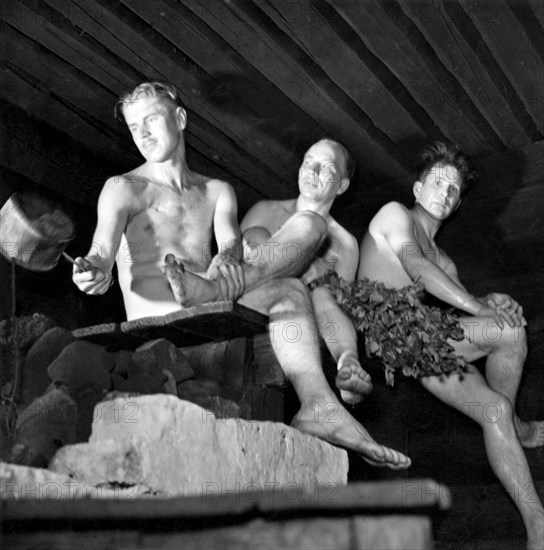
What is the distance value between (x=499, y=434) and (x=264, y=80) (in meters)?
2.09

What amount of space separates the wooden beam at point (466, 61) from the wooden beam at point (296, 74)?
58 cm

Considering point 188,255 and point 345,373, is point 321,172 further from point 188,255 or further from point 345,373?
point 345,373

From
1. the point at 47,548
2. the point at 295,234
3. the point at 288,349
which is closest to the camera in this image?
the point at 47,548

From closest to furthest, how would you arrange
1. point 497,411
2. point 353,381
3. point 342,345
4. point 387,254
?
1. point 353,381
2. point 342,345
3. point 497,411
4. point 387,254

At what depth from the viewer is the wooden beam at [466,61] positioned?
412cm

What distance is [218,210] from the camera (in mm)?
3932

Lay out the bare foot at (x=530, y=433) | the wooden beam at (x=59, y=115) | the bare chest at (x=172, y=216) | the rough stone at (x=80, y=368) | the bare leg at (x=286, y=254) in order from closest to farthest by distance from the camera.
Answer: the rough stone at (x=80, y=368) < the bare leg at (x=286, y=254) < the bare chest at (x=172, y=216) < the wooden beam at (x=59, y=115) < the bare foot at (x=530, y=433)

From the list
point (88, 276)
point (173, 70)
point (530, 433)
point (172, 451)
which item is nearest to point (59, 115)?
point (173, 70)

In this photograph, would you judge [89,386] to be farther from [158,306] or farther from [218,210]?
[218,210]

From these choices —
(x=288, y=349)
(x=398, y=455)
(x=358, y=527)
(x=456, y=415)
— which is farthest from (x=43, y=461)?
(x=456, y=415)

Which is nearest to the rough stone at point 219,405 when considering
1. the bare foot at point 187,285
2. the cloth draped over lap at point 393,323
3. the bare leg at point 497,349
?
the bare foot at point 187,285

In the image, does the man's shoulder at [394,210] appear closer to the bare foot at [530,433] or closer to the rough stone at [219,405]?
the bare foot at [530,433]

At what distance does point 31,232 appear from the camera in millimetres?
3205

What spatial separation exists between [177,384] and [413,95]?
2.38m
